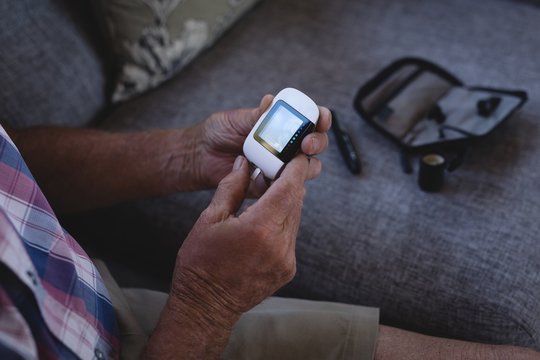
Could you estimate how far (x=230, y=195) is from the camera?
72cm

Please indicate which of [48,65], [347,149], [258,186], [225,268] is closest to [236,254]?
[225,268]

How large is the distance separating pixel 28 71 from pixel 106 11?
0.21 m

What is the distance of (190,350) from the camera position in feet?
2.27

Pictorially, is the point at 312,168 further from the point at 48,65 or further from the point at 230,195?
the point at 48,65

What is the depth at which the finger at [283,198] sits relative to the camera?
2.23 ft

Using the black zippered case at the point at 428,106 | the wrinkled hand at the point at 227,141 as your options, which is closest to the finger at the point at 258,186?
the wrinkled hand at the point at 227,141

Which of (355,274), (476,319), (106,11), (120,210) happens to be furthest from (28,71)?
(476,319)

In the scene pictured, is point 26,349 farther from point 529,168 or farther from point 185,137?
point 529,168

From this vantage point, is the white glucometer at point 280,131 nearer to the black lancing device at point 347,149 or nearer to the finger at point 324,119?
the finger at point 324,119

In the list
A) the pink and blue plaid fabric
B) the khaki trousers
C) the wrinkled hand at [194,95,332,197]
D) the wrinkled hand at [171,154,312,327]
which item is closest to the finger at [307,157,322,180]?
the wrinkled hand at [194,95,332,197]

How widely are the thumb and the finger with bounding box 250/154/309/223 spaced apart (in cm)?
5

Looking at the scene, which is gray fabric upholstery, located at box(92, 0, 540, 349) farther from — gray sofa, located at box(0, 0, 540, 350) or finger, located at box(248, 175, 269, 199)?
finger, located at box(248, 175, 269, 199)

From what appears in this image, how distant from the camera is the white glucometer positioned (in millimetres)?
774

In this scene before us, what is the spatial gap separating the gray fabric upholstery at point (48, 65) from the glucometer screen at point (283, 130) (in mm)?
534
